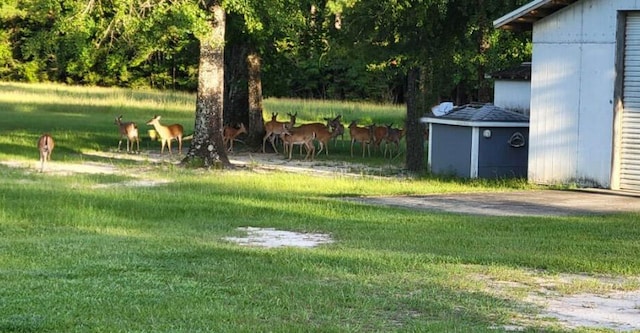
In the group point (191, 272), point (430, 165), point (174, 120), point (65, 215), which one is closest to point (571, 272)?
point (191, 272)

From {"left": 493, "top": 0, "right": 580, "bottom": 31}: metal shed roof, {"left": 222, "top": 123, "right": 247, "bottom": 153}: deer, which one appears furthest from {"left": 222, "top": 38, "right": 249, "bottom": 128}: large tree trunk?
{"left": 493, "top": 0, "right": 580, "bottom": 31}: metal shed roof

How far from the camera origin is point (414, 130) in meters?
25.6

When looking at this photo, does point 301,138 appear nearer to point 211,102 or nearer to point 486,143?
point 211,102

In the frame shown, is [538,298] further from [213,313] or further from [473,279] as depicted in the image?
[213,313]

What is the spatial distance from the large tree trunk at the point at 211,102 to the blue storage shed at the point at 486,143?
16.6ft

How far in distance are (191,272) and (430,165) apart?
14.0m

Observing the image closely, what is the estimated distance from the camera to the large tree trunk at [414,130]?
25.3 m

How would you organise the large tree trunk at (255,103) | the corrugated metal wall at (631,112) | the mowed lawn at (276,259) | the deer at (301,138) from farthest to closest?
the large tree trunk at (255,103)
the deer at (301,138)
the corrugated metal wall at (631,112)
the mowed lawn at (276,259)

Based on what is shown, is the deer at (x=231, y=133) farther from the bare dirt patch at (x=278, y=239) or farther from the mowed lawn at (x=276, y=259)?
the bare dirt patch at (x=278, y=239)

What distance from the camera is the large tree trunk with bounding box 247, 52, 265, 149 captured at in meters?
32.1

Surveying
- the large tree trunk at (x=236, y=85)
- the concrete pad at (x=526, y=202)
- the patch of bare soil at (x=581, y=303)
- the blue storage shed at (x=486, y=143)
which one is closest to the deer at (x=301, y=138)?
the large tree trunk at (x=236, y=85)

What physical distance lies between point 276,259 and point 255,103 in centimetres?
2158

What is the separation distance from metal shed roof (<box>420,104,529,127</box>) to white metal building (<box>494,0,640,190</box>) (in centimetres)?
93

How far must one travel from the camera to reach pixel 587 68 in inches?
811
